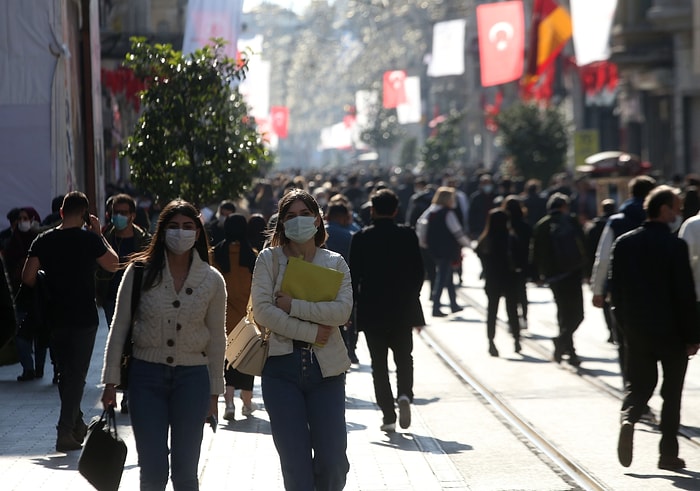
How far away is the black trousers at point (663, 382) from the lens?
28.7ft

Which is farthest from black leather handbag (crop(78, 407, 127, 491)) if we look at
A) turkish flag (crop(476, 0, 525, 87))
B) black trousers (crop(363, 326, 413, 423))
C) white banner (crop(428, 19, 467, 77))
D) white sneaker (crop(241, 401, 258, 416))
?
white banner (crop(428, 19, 467, 77))

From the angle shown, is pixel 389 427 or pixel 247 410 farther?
pixel 247 410

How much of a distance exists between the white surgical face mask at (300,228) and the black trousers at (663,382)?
3164mm

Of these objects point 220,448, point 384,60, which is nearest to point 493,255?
point 220,448

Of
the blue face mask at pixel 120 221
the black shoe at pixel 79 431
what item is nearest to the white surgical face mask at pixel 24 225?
the blue face mask at pixel 120 221

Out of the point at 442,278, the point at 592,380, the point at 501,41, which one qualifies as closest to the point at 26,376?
the point at 592,380

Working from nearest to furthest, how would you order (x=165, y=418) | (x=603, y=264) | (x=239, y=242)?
(x=165, y=418)
(x=239, y=242)
(x=603, y=264)

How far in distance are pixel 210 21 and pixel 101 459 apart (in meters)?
18.1

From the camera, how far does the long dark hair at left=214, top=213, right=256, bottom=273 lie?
1124 cm

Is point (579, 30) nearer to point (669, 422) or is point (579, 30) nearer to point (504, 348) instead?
point (504, 348)

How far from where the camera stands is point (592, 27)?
2997cm

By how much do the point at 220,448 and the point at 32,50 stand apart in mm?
10833

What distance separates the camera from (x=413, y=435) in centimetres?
1057

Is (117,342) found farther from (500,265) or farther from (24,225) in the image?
(500,265)
